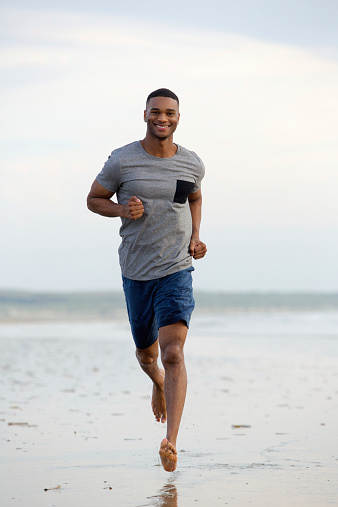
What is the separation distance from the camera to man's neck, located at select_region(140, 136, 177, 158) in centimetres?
502

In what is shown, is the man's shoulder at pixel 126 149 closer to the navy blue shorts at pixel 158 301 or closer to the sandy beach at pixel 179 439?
the navy blue shorts at pixel 158 301

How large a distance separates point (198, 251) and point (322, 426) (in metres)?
2.03

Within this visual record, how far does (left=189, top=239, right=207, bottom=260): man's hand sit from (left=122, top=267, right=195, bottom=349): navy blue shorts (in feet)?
0.37

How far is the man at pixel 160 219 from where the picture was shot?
486 cm

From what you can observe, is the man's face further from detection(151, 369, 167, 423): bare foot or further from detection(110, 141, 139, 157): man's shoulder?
detection(151, 369, 167, 423): bare foot

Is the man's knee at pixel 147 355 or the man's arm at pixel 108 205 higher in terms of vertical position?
the man's arm at pixel 108 205

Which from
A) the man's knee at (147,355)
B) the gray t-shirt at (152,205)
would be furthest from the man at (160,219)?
the man's knee at (147,355)

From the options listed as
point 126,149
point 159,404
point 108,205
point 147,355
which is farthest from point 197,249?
point 159,404

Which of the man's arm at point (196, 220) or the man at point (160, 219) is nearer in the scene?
the man at point (160, 219)

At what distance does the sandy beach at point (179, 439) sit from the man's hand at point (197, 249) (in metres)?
1.34

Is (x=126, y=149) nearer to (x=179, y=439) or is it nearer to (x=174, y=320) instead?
(x=174, y=320)

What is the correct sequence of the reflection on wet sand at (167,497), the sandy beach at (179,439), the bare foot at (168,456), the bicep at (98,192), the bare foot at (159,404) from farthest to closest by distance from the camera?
the bare foot at (159,404) < the bicep at (98,192) < the bare foot at (168,456) < the sandy beach at (179,439) < the reflection on wet sand at (167,497)

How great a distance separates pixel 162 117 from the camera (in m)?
4.98

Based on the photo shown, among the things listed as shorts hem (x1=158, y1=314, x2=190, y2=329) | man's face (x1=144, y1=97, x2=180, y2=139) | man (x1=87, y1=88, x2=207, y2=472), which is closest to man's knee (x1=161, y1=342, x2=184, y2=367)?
man (x1=87, y1=88, x2=207, y2=472)
